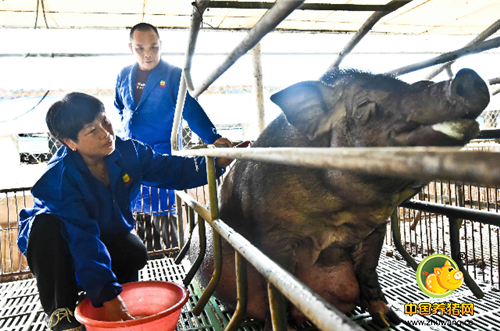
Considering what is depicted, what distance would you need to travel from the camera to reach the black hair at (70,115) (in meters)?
2.02

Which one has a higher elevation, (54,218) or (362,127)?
(362,127)

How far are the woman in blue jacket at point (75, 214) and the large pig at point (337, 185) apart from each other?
19.3 inches

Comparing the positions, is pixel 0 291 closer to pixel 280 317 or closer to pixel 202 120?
pixel 202 120

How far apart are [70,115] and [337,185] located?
143cm

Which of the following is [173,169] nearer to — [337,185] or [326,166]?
[337,185]

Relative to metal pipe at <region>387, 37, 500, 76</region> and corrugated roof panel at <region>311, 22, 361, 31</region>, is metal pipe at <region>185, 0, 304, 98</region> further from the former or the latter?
corrugated roof panel at <region>311, 22, 361, 31</region>

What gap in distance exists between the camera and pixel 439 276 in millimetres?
2105

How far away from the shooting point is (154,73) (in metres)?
3.24

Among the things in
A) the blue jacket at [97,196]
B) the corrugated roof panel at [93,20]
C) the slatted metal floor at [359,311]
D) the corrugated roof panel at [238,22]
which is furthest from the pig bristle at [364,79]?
the corrugated roof panel at [93,20]

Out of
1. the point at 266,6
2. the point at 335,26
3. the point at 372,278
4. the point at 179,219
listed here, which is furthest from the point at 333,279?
the point at 335,26

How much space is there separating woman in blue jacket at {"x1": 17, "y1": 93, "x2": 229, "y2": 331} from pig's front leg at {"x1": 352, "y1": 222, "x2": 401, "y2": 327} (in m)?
0.96

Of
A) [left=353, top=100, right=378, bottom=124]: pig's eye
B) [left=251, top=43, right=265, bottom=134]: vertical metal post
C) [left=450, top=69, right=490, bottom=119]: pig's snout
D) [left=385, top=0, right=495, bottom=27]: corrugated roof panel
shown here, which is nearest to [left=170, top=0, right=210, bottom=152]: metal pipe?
[left=353, top=100, right=378, bottom=124]: pig's eye

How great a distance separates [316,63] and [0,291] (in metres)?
5.45

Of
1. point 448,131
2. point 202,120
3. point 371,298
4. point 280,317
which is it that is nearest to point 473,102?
point 448,131
